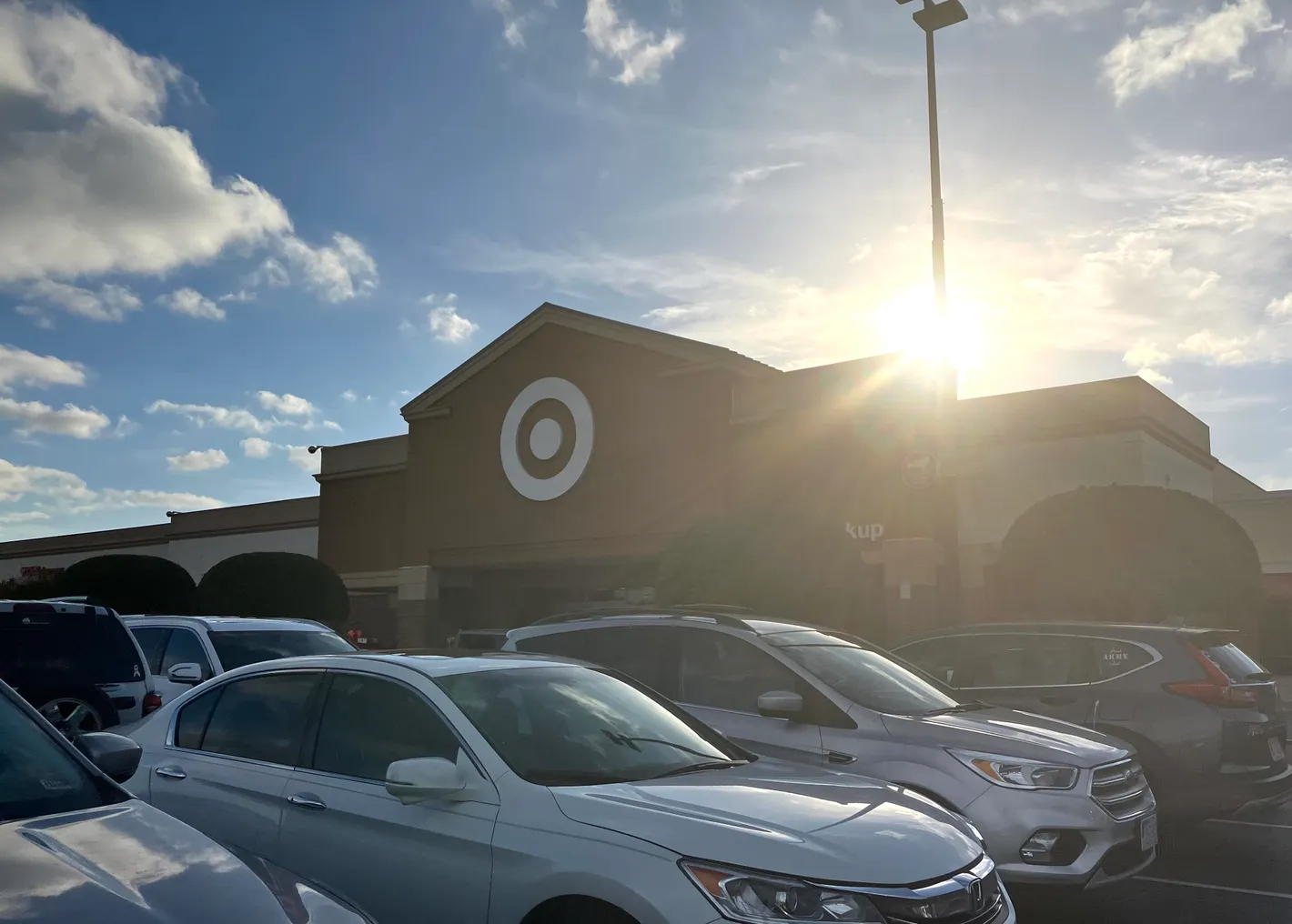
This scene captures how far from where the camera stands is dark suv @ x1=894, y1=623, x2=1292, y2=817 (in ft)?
25.8

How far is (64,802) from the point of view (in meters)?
3.38

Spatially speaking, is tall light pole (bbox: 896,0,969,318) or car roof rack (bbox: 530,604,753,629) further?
tall light pole (bbox: 896,0,969,318)

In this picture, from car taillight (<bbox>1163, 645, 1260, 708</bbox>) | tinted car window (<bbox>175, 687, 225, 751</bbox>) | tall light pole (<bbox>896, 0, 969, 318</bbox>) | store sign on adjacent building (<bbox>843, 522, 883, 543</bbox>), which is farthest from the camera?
store sign on adjacent building (<bbox>843, 522, 883, 543</bbox>)

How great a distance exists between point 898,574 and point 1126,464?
615cm

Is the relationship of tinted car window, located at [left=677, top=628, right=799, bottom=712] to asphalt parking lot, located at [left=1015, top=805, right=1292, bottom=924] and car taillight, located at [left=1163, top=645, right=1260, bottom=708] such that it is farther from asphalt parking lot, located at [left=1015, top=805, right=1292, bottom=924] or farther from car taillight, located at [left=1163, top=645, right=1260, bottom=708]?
car taillight, located at [left=1163, top=645, right=1260, bottom=708]

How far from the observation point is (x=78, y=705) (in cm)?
866

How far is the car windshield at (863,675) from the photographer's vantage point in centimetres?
677

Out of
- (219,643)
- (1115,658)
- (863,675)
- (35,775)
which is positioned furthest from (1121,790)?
(219,643)

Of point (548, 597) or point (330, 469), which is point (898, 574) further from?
point (330, 469)

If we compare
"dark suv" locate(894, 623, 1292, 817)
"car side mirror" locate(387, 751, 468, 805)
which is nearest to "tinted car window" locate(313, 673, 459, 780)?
"car side mirror" locate(387, 751, 468, 805)

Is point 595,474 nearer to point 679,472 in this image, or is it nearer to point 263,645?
point 679,472

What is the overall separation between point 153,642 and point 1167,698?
952 centimetres

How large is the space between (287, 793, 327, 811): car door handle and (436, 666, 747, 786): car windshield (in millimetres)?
685

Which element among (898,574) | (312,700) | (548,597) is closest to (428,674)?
(312,700)
